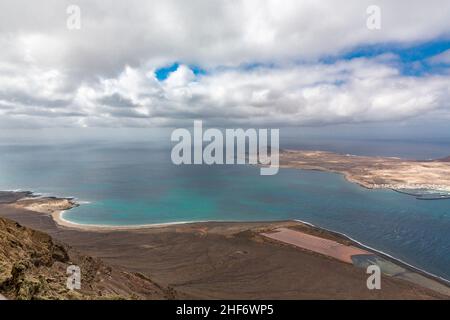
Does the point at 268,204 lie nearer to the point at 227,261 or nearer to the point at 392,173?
the point at 227,261

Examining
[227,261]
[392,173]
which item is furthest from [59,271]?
[392,173]

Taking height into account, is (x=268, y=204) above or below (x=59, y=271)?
below

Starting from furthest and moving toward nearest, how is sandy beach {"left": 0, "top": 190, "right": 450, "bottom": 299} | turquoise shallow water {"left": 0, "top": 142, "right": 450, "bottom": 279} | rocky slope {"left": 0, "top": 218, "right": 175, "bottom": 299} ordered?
turquoise shallow water {"left": 0, "top": 142, "right": 450, "bottom": 279} → sandy beach {"left": 0, "top": 190, "right": 450, "bottom": 299} → rocky slope {"left": 0, "top": 218, "right": 175, "bottom": 299}

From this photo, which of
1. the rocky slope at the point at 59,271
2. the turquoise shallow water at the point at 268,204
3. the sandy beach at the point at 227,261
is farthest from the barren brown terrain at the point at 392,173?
the rocky slope at the point at 59,271

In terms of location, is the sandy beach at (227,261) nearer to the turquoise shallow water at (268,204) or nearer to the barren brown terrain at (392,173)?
the turquoise shallow water at (268,204)

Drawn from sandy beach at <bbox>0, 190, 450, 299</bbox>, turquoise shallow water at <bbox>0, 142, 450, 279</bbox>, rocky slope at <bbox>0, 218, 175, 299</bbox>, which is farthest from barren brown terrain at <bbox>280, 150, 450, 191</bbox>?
rocky slope at <bbox>0, 218, 175, 299</bbox>

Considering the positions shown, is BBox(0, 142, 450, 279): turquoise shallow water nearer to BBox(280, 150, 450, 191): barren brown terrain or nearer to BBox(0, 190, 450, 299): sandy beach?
BBox(0, 190, 450, 299): sandy beach
